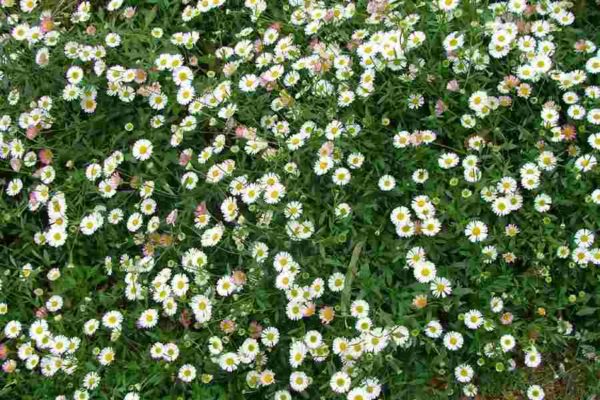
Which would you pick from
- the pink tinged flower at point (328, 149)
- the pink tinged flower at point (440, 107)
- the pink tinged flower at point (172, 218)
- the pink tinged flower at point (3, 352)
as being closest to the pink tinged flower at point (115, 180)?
the pink tinged flower at point (172, 218)

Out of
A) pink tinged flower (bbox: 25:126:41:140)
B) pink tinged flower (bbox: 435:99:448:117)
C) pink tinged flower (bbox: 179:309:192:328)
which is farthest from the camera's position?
pink tinged flower (bbox: 25:126:41:140)

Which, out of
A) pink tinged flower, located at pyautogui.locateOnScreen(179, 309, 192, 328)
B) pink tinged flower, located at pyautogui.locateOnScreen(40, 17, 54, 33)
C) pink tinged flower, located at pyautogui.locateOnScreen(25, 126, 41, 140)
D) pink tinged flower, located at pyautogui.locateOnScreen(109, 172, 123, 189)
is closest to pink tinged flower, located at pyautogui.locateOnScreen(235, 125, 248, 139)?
pink tinged flower, located at pyautogui.locateOnScreen(109, 172, 123, 189)

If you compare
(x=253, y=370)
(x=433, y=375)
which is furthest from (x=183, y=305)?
(x=433, y=375)

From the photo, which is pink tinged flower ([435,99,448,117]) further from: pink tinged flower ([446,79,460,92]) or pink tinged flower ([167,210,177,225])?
pink tinged flower ([167,210,177,225])

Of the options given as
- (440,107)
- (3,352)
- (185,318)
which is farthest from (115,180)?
(440,107)

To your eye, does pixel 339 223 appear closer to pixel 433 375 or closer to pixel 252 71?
pixel 433 375

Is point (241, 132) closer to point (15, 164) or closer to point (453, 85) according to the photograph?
point (453, 85)
